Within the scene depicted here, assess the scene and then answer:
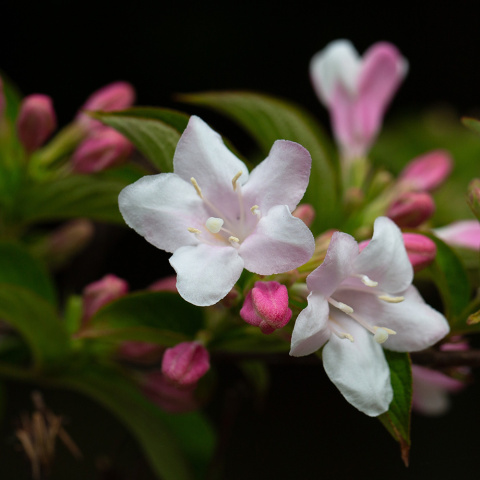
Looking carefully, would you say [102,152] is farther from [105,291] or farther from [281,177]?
[281,177]

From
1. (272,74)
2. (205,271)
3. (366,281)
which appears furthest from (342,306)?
(272,74)

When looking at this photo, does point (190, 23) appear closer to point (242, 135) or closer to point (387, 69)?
point (242, 135)

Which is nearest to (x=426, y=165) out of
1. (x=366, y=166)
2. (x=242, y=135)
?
(x=366, y=166)

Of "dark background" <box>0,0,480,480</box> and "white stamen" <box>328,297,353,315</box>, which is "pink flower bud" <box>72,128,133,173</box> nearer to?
"white stamen" <box>328,297,353,315</box>

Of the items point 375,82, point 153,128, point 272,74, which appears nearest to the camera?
point 153,128

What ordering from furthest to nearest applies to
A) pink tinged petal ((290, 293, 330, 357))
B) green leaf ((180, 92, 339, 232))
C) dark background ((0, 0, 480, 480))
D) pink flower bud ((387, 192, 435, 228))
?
dark background ((0, 0, 480, 480)) < green leaf ((180, 92, 339, 232)) < pink flower bud ((387, 192, 435, 228)) < pink tinged petal ((290, 293, 330, 357))

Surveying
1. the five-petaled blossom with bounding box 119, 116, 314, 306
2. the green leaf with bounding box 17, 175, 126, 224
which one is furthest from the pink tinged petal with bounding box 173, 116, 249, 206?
the green leaf with bounding box 17, 175, 126, 224
